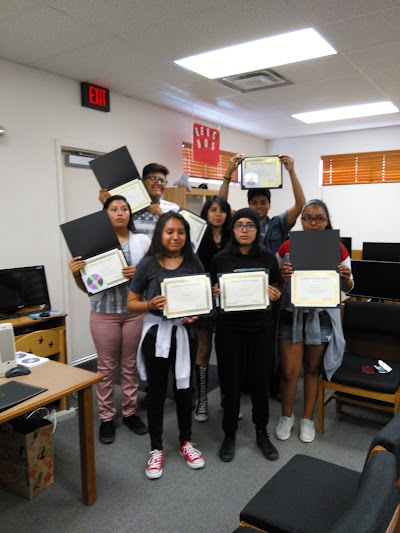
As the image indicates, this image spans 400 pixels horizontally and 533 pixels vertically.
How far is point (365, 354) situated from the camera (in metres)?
3.07

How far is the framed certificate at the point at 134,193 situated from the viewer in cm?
261

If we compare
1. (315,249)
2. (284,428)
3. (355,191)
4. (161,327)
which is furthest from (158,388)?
(355,191)

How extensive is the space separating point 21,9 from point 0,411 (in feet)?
7.46

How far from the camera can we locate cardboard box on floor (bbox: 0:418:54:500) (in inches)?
81.3

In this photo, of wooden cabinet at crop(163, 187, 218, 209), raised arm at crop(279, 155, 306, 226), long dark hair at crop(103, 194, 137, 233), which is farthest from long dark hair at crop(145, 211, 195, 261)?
wooden cabinet at crop(163, 187, 218, 209)

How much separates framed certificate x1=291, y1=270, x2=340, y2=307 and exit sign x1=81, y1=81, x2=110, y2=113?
2.73 meters

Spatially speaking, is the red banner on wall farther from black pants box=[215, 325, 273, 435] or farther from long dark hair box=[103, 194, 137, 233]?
black pants box=[215, 325, 273, 435]

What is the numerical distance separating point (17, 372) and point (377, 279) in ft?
10.3

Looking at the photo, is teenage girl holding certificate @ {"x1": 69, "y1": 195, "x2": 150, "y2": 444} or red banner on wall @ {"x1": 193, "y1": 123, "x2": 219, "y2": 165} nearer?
teenage girl holding certificate @ {"x1": 69, "y1": 195, "x2": 150, "y2": 444}

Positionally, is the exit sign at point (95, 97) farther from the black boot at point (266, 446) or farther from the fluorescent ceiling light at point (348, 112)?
the black boot at point (266, 446)

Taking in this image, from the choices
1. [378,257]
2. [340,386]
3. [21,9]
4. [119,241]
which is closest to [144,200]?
[119,241]

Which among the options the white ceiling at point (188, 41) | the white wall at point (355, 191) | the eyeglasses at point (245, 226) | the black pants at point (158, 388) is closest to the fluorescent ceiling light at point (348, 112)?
the white ceiling at point (188, 41)

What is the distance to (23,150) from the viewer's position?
11.4 ft

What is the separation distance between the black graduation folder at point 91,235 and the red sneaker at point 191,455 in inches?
49.4
